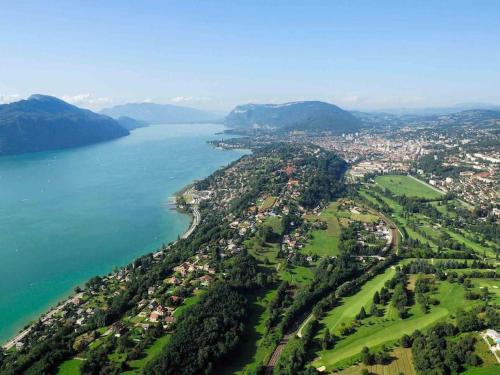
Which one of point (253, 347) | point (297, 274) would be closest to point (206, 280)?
point (297, 274)

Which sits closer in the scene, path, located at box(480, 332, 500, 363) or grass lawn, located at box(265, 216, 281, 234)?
path, located at box(480, 332, 500, 363)

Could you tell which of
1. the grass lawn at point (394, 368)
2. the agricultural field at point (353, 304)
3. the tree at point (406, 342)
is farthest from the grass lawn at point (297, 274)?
the grass lawn at point (394, 368)

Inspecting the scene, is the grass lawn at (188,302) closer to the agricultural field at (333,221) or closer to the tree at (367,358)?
the tree at (367,358)

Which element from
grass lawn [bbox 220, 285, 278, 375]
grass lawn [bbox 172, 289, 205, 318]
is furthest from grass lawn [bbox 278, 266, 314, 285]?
grass lawn [bbox 172, 289, 205, 318]

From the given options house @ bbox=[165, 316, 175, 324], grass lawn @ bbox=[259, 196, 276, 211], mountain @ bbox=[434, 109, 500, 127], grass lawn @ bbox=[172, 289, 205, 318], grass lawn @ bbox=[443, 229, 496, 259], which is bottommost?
grass lawn @ bbox=[443, 229, 496, 259]

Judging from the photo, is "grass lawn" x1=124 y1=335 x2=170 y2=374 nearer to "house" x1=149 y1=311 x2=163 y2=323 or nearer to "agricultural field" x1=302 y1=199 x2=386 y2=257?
"house" x1=149 y1=311 x2=163 y2=323

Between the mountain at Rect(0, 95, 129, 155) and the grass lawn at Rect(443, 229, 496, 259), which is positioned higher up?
the mountain at Rect(0, 95, 129, 155)

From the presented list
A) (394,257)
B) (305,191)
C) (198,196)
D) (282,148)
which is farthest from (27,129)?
(394,257)

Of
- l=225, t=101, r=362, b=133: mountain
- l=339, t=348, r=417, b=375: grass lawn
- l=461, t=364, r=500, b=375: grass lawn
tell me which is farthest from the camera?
l=225, t=101, r=362, b=133: mountain
